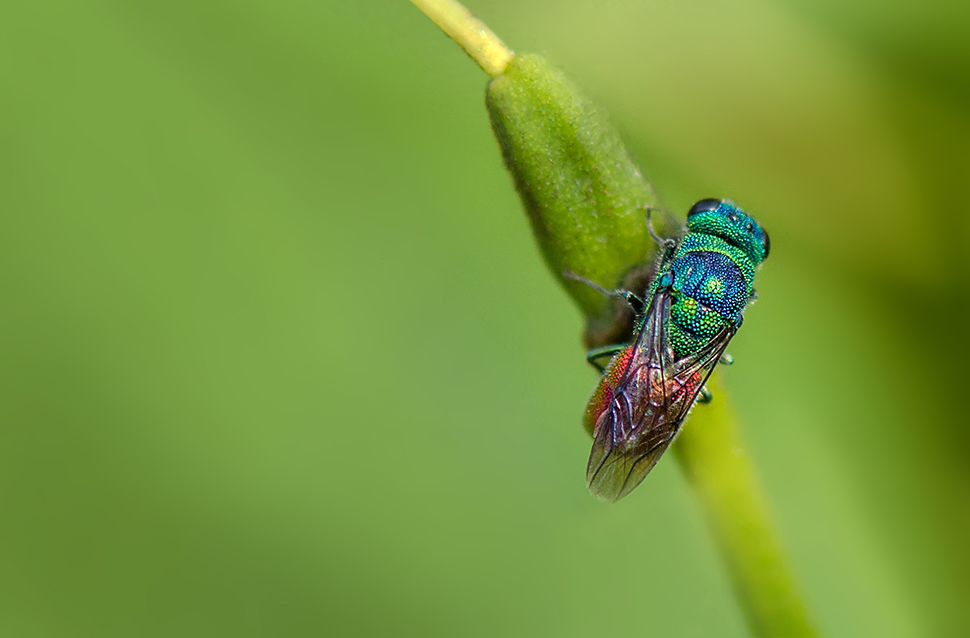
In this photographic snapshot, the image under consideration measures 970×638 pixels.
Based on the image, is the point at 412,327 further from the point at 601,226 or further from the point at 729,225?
the point at 601,226

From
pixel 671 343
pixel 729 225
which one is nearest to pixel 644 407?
pixel 671 343

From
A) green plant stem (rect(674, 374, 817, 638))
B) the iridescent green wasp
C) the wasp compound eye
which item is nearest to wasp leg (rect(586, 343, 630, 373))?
the iridescent green wasp

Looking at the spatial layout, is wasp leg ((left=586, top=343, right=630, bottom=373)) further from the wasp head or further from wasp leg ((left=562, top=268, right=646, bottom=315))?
the wasp head

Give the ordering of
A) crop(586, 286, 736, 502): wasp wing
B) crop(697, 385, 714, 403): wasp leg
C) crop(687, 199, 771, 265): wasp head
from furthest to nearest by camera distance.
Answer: crop(687, 199, 771, 265): wasp head
crop(586, 286, 736, 502): wasp wing
crop(697, 385, 714, 403): wasp leg

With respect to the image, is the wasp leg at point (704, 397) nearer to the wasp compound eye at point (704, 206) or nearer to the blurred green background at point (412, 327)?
the blurred green background at point (412, 327)

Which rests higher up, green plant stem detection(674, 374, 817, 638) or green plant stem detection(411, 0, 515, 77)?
green plant stem detection(411, 0, 515, 77)

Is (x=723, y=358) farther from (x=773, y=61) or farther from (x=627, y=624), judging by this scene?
(x=773, y=61)
